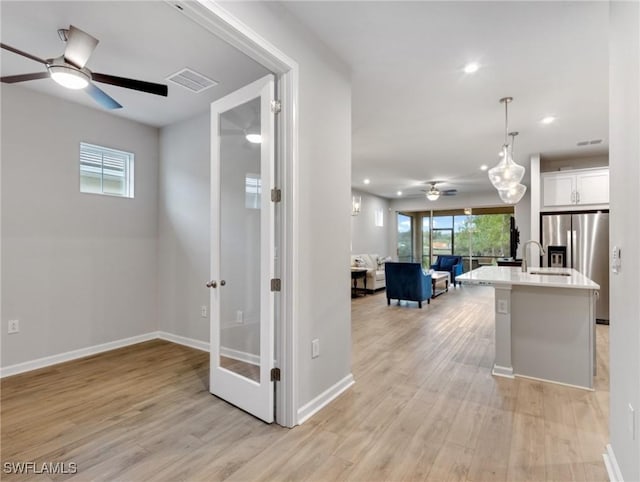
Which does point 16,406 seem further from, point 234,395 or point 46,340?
point 234,395

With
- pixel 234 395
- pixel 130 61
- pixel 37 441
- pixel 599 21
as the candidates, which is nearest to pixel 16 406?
pixel 37 441

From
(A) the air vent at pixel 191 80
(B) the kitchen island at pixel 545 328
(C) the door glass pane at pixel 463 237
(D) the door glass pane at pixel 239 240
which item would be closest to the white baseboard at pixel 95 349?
(D) the door glass pane at pixel 239 240

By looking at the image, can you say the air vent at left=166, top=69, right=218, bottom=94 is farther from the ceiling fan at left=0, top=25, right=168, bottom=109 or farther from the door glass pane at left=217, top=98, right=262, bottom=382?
the door glass pane at left=217, top=98, right=262, bottom=382

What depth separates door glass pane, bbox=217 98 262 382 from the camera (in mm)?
2428

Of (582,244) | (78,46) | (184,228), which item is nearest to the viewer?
(78,46)

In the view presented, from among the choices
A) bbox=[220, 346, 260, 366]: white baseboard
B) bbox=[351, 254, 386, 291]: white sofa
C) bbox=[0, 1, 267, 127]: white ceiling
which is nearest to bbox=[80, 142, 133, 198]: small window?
bbox=[0, 1, 267, 127]: white ceiling

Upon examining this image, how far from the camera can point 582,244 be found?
517 centimetres

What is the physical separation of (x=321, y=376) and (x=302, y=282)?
0.76m

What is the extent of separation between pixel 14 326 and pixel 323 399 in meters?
3.05

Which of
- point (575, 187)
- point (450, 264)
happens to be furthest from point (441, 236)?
point (575, 187)

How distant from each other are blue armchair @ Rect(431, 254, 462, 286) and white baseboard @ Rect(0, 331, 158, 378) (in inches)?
329

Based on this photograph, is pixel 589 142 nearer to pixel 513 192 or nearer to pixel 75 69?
pixel 513 192

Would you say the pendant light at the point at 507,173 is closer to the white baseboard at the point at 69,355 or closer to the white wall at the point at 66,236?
the white wall at the point at 66,236

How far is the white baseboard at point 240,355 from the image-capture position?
2365mm
